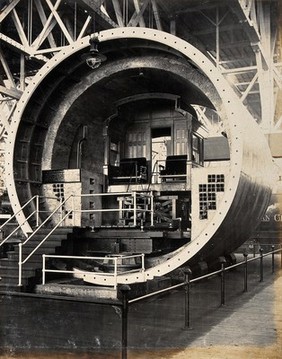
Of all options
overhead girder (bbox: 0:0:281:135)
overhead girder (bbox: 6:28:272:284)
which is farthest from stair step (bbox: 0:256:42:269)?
overhead girder (bbox: 0:0:281:135)

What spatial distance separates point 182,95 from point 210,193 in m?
4.68

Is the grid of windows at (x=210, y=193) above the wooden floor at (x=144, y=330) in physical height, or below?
above

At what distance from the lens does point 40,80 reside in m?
11.6

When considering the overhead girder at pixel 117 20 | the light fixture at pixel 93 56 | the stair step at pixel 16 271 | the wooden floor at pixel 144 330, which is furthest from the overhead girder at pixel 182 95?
the overhead girder at pixel 117 20

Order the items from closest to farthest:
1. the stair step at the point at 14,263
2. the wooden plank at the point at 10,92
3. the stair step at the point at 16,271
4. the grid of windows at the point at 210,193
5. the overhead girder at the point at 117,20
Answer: the stair step at the point at 16,271 < the stair step at the point at 14,263 < the grid of windows at the point at 210,193 < the overhead girder at the point at 117,20 < the wooden plank at the point at 10,92

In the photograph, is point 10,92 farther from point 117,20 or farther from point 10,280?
point 10,280

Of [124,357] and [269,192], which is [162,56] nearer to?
[269,192]

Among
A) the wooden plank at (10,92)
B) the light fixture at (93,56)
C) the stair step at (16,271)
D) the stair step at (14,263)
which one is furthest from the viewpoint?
the wooden plank at (10,92)

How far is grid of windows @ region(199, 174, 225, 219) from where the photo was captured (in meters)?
9.96

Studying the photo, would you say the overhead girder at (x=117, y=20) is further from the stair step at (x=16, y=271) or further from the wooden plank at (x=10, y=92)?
the stair step at (x=16, y=271)

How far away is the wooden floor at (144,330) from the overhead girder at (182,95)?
134 centimetres

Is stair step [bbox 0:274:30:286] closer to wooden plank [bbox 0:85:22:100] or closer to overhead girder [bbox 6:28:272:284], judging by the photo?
overhead girder [bbox 6:28:272:284]

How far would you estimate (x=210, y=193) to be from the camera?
10.0 metres

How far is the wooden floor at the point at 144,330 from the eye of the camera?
5910 mm
